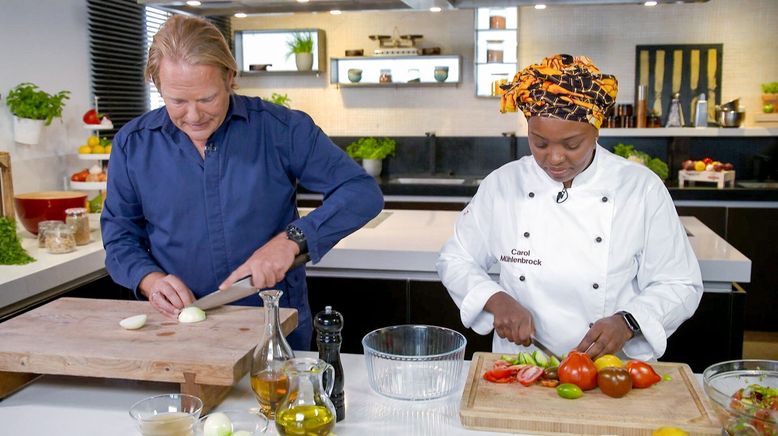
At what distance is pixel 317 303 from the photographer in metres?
3.49

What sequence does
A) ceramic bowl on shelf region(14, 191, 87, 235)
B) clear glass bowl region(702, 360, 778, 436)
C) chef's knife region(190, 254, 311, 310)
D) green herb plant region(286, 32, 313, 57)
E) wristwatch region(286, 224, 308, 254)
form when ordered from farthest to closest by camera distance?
green herb plant region(286, 32, 313, 57), ceramic bowl on shelf region(14, 191, 87, 235), wristwatch region(286, 224, 308, 254), chef's knife region(190, 254, 311, 310), clear glass bowl region(702, 360, 778, 436)

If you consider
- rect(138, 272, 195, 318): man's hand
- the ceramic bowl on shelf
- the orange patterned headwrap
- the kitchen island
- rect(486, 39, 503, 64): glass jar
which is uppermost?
rect(486, 39, 503, 64): glass jar

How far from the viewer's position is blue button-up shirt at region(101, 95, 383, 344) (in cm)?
217

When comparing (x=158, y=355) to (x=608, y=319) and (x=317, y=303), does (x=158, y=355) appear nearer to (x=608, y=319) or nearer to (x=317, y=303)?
(x=608, y=319)

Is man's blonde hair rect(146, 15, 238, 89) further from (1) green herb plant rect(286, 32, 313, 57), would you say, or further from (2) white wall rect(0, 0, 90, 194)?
(1) green herb plant rect(286, 32, 313, 57)

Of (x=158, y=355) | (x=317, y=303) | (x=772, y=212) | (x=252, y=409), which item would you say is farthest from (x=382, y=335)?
(x=772, y=212)

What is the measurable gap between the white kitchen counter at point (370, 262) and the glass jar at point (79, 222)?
40 millimetres

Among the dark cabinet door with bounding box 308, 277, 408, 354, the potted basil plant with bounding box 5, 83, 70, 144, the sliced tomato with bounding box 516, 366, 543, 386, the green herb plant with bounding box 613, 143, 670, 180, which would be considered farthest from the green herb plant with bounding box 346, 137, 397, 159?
the sliced tomato with bounding box 516, 366, 543, 386

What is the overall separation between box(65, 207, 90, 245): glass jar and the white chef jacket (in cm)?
197

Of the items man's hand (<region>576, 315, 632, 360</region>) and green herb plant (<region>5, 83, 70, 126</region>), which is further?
green herb plant (<region>5, 83, 70, 126</region>)

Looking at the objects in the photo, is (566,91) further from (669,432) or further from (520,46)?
(520,46)

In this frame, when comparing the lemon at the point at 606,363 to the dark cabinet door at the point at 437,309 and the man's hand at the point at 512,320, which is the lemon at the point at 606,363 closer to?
the man's hand at the point at 512,320

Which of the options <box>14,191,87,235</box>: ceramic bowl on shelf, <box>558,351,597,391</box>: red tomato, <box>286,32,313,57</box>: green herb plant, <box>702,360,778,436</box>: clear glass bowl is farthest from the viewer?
<box>286,32,313,57</box>: green herb plant

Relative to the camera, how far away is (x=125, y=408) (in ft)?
5.73
